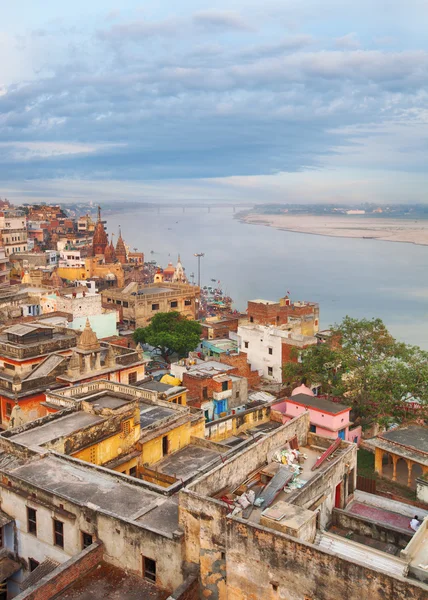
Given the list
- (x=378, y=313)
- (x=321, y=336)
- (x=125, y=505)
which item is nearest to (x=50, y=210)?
(x=378, y=313)

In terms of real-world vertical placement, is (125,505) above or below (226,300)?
above

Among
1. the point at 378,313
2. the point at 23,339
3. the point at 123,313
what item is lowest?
the point at 378,313

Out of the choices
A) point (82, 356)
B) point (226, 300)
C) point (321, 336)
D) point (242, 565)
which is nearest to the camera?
point (242, 565)

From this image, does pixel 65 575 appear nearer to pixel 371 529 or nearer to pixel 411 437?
pixel 371 529

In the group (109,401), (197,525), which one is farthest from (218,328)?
(197,525)

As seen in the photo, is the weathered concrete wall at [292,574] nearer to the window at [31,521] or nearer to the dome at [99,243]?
the window at [31,521]

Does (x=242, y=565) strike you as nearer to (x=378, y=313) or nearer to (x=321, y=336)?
(x=321, y=336)

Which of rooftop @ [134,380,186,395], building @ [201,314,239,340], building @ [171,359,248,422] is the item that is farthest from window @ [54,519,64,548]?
building @ [201,314,239,340]

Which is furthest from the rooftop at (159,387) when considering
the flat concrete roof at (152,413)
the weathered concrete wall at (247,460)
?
the weathered concrete wall at (247,460)
